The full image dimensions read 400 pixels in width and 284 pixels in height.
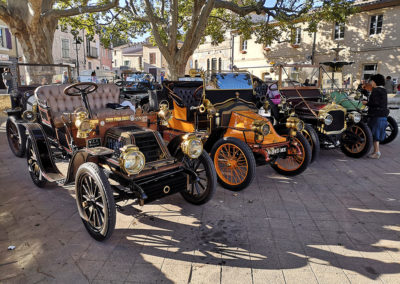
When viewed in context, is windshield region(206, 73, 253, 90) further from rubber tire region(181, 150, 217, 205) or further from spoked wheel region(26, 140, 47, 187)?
spoked wheel region(26, 140, 47, 187)

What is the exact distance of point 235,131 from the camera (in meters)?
4.64

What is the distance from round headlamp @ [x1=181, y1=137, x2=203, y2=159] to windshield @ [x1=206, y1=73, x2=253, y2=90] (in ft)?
7.36

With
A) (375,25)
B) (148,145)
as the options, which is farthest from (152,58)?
(148,145)

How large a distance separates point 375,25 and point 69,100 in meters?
19.4

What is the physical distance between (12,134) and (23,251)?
13.9ft

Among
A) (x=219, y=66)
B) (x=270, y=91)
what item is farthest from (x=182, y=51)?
(x=219, y=66)

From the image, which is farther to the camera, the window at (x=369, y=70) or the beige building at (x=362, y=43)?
the window at (x=369, y=70)

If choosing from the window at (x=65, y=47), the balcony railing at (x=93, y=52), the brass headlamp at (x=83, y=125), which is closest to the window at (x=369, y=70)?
the brass headlamp at (x=83, y=125)

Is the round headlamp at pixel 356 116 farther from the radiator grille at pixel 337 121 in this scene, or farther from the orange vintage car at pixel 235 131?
the orange vintage car at pixel 235 131

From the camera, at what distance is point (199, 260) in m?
2.60

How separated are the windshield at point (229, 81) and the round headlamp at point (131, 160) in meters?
2.78

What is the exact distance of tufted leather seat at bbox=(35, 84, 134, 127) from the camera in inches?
181

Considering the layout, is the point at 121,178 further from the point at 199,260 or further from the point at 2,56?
the point at 2,56

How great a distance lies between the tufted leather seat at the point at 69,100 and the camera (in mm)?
4586
